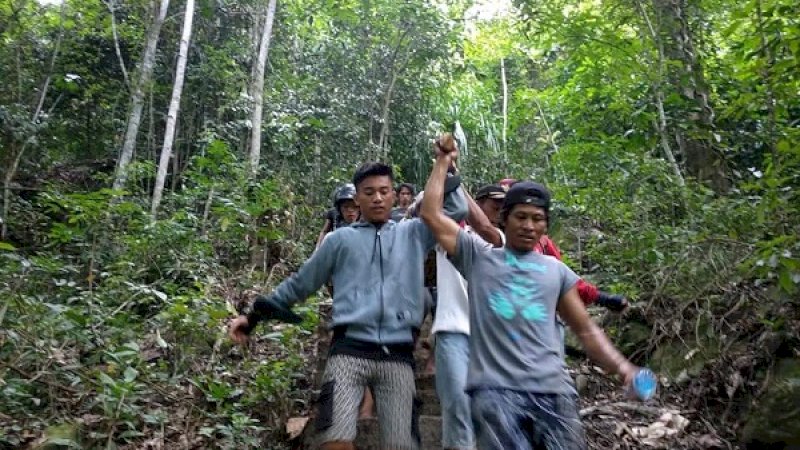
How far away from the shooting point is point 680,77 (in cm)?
691

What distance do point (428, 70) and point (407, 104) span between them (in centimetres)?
74

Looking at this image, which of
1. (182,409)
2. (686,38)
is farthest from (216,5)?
(182,409)

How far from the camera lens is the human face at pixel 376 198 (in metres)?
3.45

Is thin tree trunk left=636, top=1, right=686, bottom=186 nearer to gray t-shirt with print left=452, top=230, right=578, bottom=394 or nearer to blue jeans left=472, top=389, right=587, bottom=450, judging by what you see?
gray t-shirt with print left=452, top=230, right=578, bottom=394

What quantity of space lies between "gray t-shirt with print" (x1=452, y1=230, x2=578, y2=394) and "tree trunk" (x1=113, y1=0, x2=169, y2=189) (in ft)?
25.8

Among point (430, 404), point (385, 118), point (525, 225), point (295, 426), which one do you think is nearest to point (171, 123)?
point (385, 118)

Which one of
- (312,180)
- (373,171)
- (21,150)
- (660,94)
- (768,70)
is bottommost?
(373,171)

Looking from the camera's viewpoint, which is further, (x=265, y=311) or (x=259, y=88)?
(x=259, y=88)

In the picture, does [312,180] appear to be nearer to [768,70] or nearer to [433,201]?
[768,70]

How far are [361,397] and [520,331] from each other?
832 millimetres

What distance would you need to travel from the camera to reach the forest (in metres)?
4.88

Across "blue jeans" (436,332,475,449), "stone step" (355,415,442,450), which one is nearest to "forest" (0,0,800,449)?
"stone step" (355,415,442,450)

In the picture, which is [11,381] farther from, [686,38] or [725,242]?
[686,38]

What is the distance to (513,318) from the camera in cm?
279
